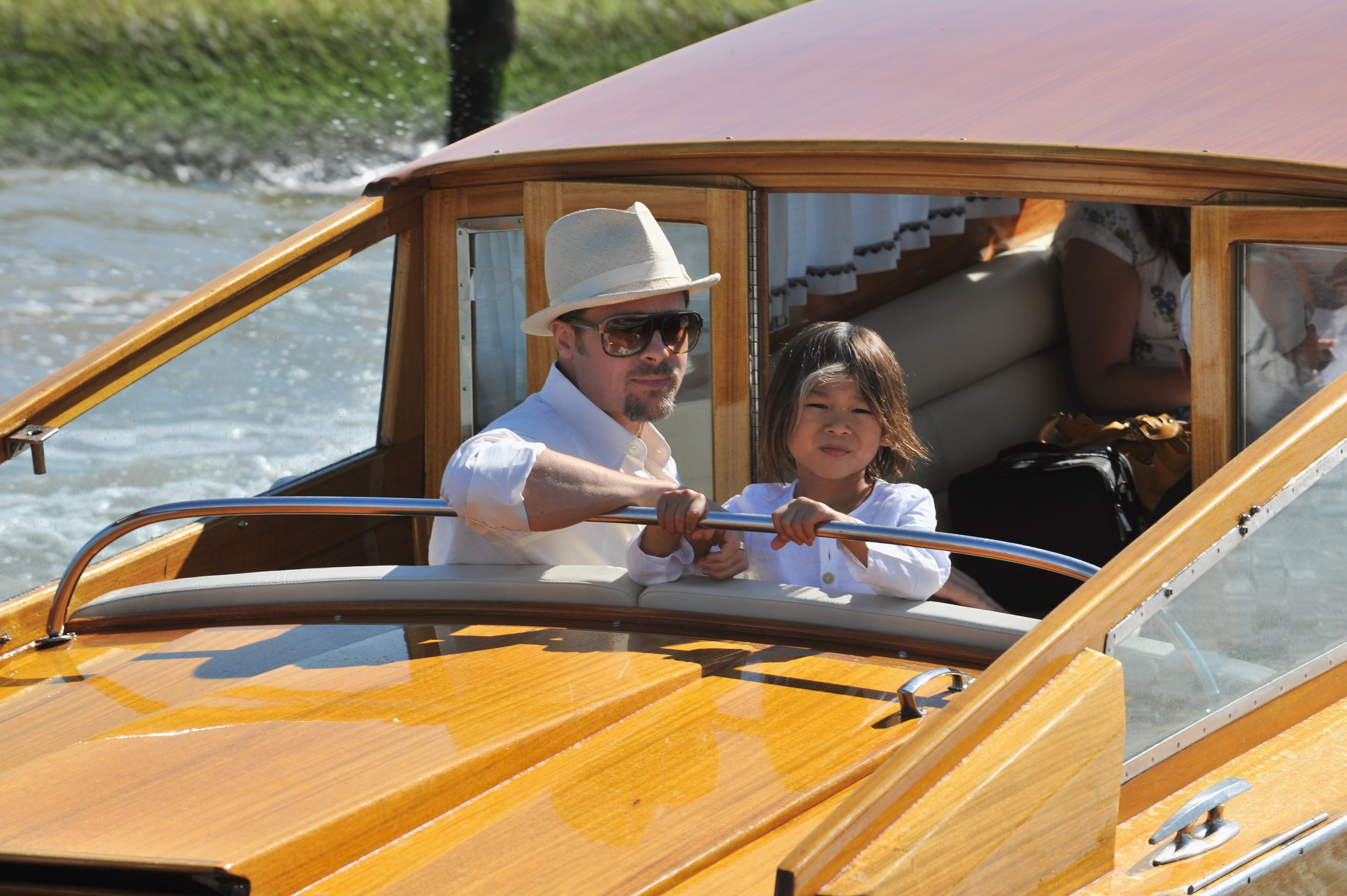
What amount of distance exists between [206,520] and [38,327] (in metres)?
10.5

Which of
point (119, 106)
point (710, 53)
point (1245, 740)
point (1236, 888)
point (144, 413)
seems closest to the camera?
point (1236, 888)

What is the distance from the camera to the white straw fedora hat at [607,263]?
2.61 metres

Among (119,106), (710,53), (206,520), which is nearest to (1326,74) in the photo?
(710,53)

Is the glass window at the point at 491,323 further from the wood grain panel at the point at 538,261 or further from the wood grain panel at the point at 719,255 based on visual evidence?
the wood grain panel at the point at 719,255

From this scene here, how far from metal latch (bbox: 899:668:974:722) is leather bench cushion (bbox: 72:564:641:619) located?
0.60 meters

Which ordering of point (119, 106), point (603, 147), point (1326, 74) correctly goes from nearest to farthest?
point (1326, 74) < point (603, 147) < point (119, 106)

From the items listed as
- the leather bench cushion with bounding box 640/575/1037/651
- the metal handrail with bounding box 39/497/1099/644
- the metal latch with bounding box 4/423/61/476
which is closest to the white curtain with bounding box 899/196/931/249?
the metal handrail with bounding box 39/497/1099/644

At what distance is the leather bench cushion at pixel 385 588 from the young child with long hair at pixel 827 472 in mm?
81

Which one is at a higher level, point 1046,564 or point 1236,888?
point 1046,564

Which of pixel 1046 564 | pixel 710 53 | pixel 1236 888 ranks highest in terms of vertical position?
pixel 710 53

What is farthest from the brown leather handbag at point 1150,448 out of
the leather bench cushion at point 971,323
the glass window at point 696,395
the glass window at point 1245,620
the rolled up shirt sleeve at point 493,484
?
the rolled up shirt sleeve at point 493,484

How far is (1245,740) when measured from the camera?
181 cm

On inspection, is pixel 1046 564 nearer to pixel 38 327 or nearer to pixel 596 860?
pixel 596 860

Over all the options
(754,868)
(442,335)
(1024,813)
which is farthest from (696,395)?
(1024,813)
